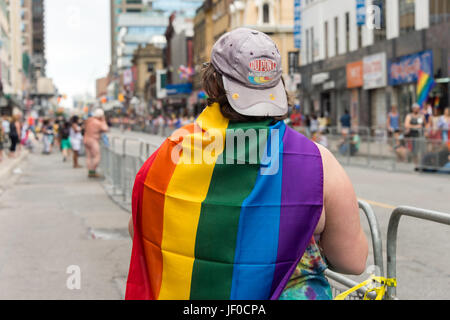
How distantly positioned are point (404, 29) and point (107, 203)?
77.6 ft

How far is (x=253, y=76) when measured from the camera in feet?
7.61

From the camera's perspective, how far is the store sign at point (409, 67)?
103 feet

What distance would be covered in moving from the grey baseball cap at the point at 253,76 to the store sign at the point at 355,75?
1446 inches

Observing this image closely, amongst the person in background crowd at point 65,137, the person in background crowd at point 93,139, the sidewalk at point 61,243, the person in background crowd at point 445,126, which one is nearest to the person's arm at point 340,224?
the sidewalk at point 61,243

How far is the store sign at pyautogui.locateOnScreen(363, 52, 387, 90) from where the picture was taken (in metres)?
36.1

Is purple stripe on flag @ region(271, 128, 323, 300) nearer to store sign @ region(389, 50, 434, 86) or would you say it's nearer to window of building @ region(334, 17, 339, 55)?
store sign @ region(389, 50, 434, 86)

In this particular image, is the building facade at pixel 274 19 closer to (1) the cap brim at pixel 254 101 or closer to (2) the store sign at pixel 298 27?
(2) the store sign at pixel 298 27

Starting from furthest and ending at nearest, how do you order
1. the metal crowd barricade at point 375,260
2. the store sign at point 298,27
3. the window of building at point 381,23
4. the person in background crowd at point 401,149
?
the store sign at point 298,27
the window of building at point 381,23
the person in background crowd at point 401,149
the metal crowd barricade at point 375,260

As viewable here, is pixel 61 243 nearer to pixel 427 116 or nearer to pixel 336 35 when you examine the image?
pixel 427 116

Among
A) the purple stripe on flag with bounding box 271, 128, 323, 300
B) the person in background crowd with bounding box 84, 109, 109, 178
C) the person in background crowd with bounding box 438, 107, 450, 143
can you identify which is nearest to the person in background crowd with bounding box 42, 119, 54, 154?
the person in background crowd with bounding box 84, 109, 109, 178

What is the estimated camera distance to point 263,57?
2.34 metres

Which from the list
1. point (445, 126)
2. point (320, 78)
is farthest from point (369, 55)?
point (445, 126)

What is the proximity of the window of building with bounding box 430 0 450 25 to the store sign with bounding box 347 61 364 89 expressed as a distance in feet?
24.6
